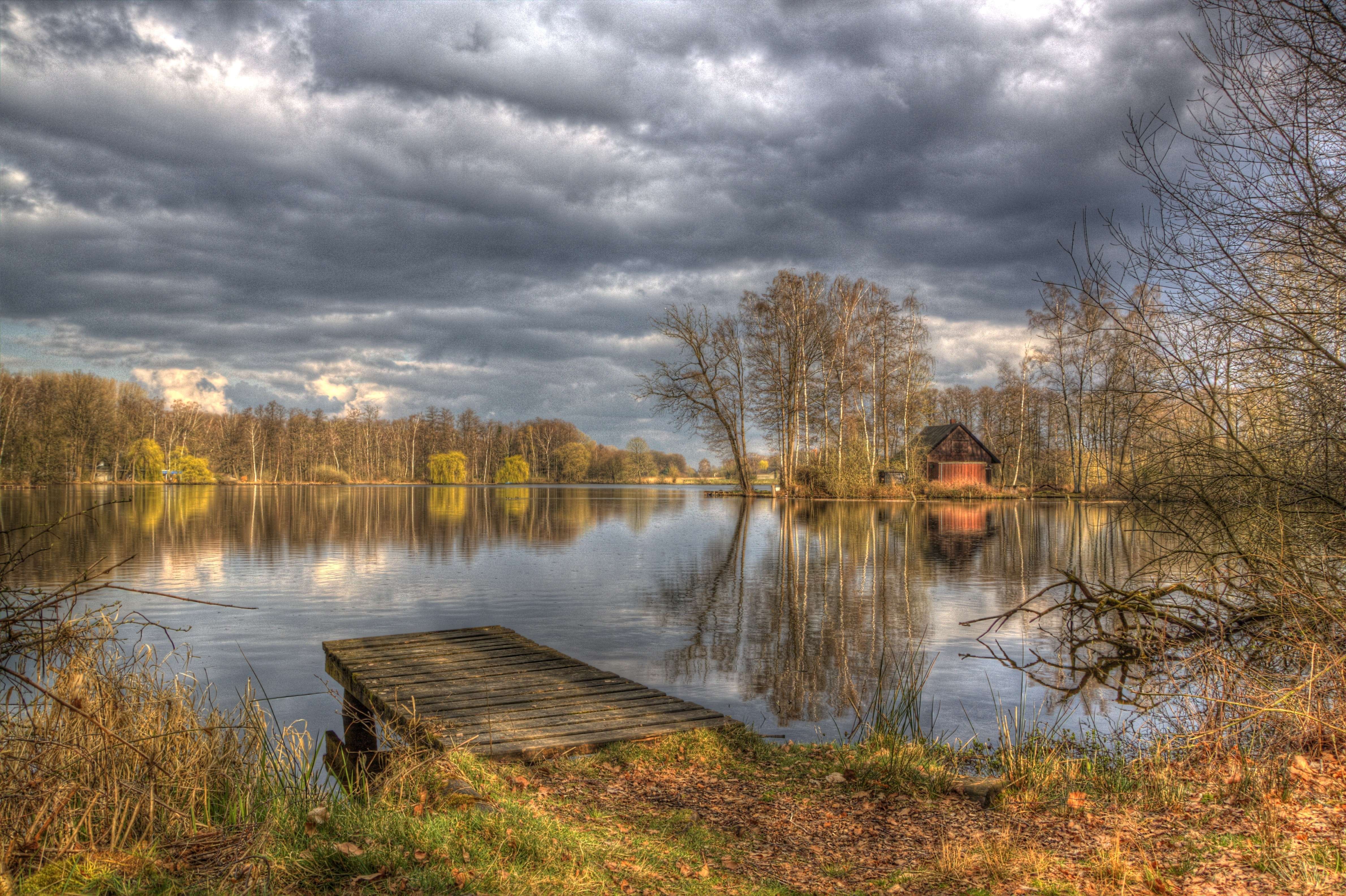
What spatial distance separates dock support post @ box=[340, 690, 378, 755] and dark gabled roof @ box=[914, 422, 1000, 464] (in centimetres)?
5500

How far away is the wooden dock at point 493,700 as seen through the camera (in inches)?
245

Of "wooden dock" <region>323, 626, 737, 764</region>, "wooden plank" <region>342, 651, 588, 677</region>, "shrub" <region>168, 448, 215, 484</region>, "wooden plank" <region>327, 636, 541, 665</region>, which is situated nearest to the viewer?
"wooden dock" <region>323, 626, 737, 764</region>

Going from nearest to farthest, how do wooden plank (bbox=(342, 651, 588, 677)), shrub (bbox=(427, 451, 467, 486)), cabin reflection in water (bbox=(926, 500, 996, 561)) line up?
1. wooden plank (bbox=(342, 651, 588, 677))
2. cabin reflection in water (bbox=(926, 500, 996, 561))
3. shrub (bbox=(427, 451, 467, 486))

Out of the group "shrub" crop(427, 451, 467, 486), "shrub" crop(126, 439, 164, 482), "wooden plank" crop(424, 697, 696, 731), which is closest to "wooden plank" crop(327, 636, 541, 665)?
"wooden plank" crop(424, 697, 696, 731)

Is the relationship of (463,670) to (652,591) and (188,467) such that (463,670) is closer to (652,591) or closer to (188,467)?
(652,591)

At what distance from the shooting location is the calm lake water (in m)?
9.04

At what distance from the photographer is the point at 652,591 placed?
15.9 m

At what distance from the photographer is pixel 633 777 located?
227 inches

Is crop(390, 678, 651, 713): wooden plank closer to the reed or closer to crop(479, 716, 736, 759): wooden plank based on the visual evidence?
crop(479, 716, 736, 759): wooden plank

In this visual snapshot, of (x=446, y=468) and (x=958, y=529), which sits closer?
(x=958, y=529)

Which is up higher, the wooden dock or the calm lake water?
the wooden dock

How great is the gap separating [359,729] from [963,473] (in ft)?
194

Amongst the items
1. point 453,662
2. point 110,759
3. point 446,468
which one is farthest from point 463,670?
point 446,468

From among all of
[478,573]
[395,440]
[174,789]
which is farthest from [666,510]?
[395,440]
